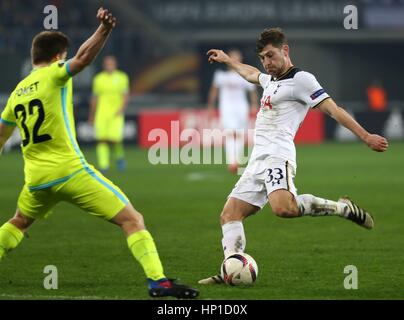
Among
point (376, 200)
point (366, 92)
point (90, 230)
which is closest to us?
point (90, 230)

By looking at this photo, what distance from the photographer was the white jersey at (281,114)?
9141 millimetres

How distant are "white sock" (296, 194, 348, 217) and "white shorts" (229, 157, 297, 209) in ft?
0.33

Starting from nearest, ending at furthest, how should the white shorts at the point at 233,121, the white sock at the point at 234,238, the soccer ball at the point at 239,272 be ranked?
the soccer ball at the point at 239,272, the white sock at the point at 234,238, the white shorts at the point at 233,121

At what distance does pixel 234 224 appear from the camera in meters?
9.28

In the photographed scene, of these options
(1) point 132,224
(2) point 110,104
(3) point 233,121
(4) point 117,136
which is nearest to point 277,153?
(1) point 132,224

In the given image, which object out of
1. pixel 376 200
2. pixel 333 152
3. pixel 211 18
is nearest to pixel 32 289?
pixel 376 200

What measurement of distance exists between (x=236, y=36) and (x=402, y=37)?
5203mm

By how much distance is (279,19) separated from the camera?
109 ft

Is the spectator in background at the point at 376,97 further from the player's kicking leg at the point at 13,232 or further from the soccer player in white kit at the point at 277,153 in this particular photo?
the player's kicking leg at the point at 13,232

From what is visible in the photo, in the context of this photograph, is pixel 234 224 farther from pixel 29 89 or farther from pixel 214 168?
pixel 214 168

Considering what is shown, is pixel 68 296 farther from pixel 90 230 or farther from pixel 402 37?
pixel 402 37
